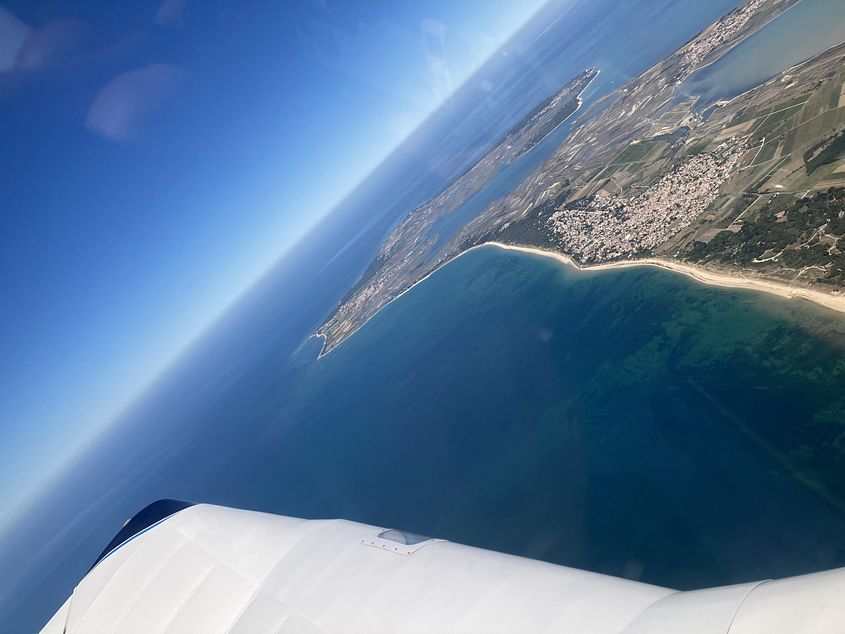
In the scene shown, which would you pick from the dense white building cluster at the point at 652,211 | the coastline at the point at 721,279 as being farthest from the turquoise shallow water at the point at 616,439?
the dense white building cluster at the point at 652,211

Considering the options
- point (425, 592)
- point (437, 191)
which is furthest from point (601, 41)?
point (425, 592)

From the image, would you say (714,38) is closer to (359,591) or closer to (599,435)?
(599,435)

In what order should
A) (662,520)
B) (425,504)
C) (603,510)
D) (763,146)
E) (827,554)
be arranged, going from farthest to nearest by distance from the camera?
(763,146)
(425,504)
(603,510)
(662,520)
(827,554)

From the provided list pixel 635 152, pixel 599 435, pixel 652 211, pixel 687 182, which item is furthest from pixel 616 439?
pixel 635 152

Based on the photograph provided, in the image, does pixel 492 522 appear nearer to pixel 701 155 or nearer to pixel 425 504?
pixel 425 504

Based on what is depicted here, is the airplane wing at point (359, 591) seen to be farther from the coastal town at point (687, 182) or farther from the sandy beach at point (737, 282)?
the coastal town at point (687, 182)

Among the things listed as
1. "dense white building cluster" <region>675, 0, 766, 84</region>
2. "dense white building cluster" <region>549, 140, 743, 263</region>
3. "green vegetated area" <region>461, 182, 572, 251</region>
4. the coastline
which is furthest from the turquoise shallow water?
"dense white building cluster" <region>675, 0, 766, 84</region>

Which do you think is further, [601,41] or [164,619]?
[601,41]
